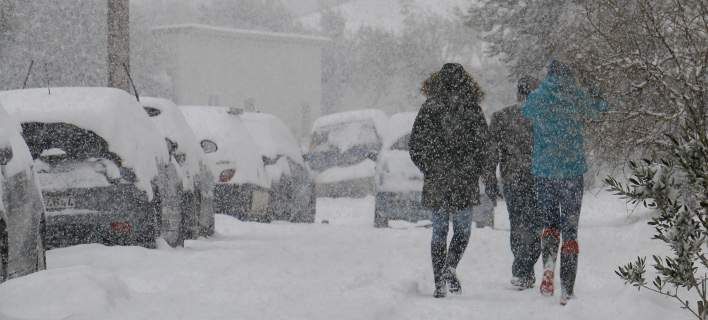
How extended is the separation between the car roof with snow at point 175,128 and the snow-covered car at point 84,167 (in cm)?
257

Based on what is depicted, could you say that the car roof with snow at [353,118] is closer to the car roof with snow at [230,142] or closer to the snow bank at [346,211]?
the snow bank at [346,211]

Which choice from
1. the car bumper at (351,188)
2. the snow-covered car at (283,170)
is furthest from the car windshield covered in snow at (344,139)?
the snow-covered car at (283,170)

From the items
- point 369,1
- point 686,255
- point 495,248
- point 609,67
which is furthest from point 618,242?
point 369,1

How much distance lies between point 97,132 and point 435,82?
8.70 ft

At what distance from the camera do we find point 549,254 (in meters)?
7.41

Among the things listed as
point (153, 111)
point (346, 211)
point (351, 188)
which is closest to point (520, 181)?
point (153, 111)

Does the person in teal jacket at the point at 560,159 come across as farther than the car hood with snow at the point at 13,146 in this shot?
Yes

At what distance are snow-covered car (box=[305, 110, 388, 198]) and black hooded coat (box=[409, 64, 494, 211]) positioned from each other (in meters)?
9.37

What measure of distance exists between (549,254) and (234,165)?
6589 millimetres

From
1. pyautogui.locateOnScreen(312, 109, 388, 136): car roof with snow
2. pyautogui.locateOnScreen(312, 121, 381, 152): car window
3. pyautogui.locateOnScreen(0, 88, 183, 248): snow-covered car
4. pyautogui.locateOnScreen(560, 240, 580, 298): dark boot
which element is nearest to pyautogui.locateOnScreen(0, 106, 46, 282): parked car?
pyautogui.locateOnScreen(0, 88, 183, 248): snow-covered car

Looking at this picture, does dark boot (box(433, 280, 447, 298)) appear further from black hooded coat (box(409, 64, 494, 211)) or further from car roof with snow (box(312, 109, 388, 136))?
car roof with snow (box(312, 109, 388, 136))

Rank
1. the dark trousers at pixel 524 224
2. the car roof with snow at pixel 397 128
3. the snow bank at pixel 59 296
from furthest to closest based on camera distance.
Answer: the car roof with snow at pixel 397 128 → the dark trousers at pixel 524 224 → the snow bank at pixel 59 296

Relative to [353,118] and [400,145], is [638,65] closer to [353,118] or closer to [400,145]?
[400,145]

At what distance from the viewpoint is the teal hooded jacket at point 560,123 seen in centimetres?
729
